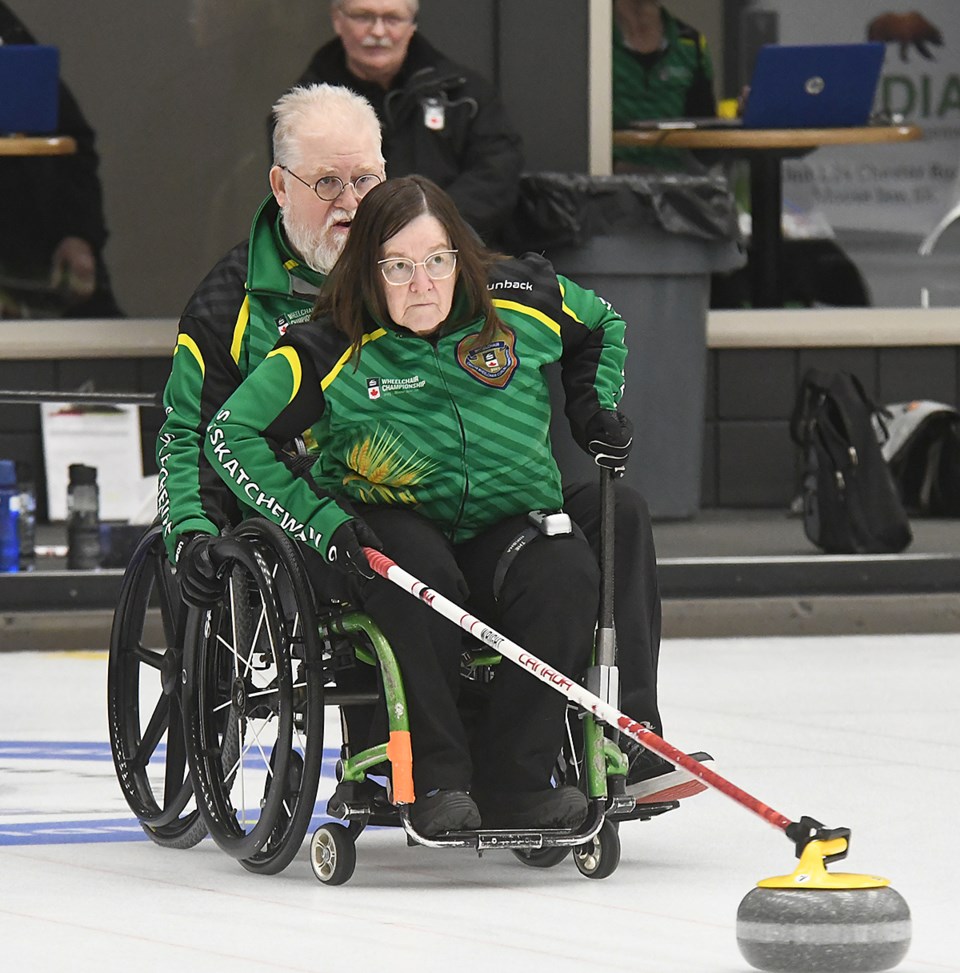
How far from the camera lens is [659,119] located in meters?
8.64

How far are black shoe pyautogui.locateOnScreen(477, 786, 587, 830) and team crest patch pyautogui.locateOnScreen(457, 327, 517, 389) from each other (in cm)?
62

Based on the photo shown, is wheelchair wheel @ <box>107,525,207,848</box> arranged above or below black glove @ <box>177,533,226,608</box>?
below

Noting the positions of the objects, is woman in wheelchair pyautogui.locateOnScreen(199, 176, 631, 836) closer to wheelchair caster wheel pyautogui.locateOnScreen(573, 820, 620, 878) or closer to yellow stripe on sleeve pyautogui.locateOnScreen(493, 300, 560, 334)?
yellow stripe on sleeve pyautogui.locateOnScreen(493, 300, 560, 334)

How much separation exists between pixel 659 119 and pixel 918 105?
109 centimetres

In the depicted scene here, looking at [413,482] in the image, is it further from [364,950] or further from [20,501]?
[20,501]

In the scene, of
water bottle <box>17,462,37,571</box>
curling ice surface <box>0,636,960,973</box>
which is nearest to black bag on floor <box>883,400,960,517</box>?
curling ice surface <box>0,636,960,973</box>

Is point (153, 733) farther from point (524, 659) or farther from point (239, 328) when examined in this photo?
point (524, 659)

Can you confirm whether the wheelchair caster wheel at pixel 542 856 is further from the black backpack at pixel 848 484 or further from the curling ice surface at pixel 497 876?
the black backpack at pixel 848 484

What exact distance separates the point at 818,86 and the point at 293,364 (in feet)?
16.7

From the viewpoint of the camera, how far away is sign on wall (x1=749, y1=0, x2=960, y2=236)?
9.00 meters

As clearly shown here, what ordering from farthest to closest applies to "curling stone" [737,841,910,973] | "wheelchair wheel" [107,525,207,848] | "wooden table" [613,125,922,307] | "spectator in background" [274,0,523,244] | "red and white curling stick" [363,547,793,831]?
1. "wooden table" [613,125,922,307]
2. "spectator in background" [274,0,523,244]
3. "wheelchair wheel" [107,525,207,848]
4. "red and white curling stick" [363,547,793,831]
5. "curling stone" [737,841,910,973]

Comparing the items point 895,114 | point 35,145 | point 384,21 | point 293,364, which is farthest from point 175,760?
point 895,114

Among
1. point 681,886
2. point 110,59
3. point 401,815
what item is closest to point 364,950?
point 401,815

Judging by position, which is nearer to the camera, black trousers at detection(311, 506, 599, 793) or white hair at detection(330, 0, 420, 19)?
black trousers at detection(311, 506, 599, 793)
